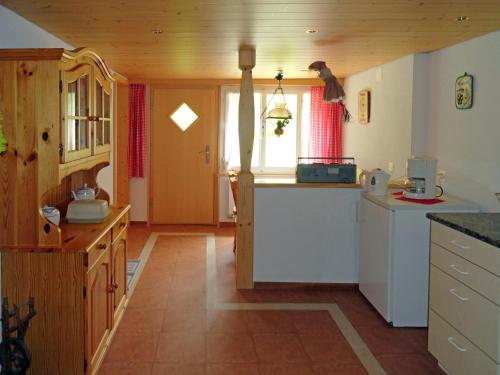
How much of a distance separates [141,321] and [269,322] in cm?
91

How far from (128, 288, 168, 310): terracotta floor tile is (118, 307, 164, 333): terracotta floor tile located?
0.31 ft

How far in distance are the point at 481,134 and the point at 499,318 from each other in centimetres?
174

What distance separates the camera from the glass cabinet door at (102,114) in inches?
135

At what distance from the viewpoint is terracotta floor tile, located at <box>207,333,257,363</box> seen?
328cm

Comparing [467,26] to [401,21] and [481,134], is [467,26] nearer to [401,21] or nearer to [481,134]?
[401,21]

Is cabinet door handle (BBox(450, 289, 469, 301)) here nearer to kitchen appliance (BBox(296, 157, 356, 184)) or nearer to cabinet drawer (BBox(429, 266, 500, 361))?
cabinet drawer (BBox(429, 266, 500, 361))

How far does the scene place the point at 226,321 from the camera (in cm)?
393

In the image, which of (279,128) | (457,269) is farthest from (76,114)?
(279,128)

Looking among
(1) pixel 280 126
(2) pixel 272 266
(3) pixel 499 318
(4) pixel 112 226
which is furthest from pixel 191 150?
(3) pixel 499 318

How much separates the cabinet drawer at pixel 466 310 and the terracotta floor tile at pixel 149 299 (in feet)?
6.86

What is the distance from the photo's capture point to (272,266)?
15.5ft

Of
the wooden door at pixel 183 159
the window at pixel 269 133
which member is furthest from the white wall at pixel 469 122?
the wooden door at pixel 183 159

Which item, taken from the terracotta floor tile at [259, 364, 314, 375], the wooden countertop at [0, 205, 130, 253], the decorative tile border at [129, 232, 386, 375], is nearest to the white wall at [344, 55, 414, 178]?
the decorative tile border at [129, 232, 386, 375]

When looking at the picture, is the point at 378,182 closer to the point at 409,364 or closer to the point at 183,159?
the point at 409,364
